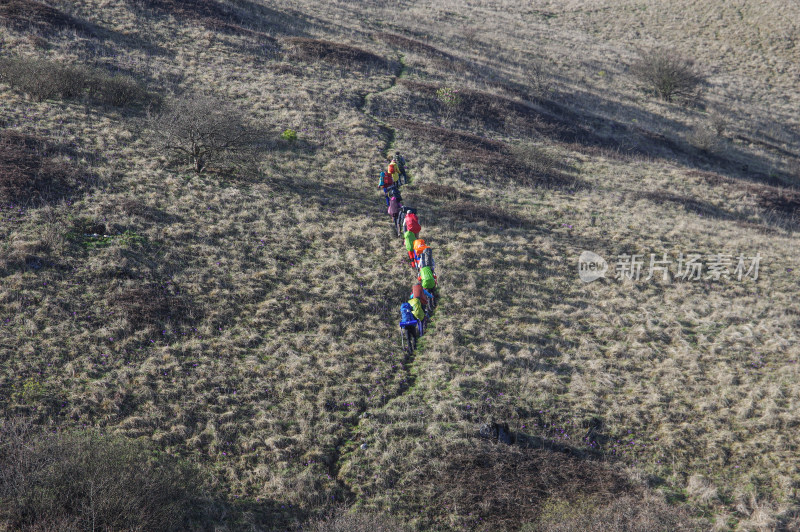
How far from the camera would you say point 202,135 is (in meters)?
18.5

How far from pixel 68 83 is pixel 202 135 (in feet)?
27.5

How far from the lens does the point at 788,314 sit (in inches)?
634

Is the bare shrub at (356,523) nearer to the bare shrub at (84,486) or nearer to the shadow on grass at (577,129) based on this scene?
the bare shrub at (84,486)

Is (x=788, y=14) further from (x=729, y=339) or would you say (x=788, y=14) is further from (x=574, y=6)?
(x=729, y=339)

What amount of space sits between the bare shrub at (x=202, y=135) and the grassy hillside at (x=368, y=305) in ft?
2.08

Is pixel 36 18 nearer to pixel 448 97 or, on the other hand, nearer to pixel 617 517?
pixel 448 97

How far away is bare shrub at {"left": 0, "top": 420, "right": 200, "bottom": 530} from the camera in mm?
6457

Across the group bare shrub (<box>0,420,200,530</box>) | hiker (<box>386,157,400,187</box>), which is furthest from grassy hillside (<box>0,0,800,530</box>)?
hiker (<box>386,157,400,187</box>)

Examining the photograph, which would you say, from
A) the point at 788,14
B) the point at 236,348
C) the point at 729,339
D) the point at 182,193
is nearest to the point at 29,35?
the point at 182,193

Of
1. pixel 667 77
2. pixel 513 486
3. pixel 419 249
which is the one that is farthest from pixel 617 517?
pixel 667 77

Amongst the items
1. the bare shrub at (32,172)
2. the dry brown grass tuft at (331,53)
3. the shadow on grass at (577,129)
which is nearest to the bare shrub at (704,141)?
the shadow on grass at (577,129)

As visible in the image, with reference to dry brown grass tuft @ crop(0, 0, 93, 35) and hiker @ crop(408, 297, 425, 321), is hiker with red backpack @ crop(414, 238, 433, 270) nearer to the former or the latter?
hiker @ crop(408, 297, 425, 321)

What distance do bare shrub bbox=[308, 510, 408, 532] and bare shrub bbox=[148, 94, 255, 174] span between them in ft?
48.9

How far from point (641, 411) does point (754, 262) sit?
38.3ft
